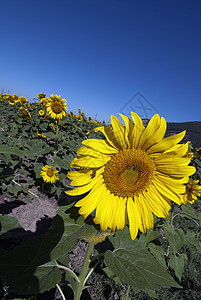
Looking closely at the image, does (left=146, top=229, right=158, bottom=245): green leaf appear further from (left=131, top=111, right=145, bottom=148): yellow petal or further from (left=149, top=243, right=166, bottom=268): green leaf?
(left=131, top=111, right=145, bottom=148): yellow petal

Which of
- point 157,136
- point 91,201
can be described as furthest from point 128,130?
point 91,201

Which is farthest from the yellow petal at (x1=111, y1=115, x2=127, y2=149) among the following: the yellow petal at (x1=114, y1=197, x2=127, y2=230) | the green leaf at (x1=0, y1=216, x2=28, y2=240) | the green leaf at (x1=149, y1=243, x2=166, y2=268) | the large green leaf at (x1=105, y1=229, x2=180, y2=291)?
the green leaf at (x1=149, y1=243, x2=166, y2=268)

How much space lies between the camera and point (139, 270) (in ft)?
3.59

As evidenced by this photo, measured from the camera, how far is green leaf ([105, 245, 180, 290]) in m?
1.03

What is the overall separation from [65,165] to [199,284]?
317cm

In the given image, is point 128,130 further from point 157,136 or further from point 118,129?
point 157,136

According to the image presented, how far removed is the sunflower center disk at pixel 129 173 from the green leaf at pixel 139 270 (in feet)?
1.29

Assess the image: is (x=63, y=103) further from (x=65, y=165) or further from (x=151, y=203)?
(x=151, y=203)

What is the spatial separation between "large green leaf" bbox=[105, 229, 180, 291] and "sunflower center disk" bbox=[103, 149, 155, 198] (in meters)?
0.39

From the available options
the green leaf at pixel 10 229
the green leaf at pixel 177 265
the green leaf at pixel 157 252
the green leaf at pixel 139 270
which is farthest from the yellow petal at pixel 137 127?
the green leaf at pixel 177 265

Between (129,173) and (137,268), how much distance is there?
58 cm

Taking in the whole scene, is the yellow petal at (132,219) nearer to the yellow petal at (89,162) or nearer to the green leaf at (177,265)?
the yellow petal at (89,162)

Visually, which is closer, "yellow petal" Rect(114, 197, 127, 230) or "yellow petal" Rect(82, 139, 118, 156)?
"yellow petal" Rect(82, 139, 118, 156)

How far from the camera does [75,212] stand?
1.11 metres
